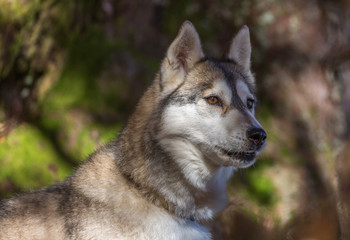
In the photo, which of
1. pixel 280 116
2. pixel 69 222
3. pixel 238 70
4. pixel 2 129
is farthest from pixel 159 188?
pixel 280 116

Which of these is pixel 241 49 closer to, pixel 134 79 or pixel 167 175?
pixel 167 175

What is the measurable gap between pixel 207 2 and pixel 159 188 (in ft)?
20.7

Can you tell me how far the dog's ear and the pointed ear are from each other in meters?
0.58

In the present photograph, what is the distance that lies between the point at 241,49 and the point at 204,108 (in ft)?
3.90

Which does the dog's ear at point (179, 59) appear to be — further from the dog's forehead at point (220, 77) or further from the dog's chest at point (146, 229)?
the dog's chest at point (146, 229)

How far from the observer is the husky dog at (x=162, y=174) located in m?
3.35

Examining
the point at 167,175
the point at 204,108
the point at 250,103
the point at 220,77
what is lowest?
the point at 167,175

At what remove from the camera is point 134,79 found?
24.7 feet

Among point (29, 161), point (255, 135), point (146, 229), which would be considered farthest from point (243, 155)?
point (29, 161)

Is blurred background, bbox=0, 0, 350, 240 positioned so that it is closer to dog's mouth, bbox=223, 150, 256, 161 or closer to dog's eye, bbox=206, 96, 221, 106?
dog's mouth, bbox=223, 150, 256, 161

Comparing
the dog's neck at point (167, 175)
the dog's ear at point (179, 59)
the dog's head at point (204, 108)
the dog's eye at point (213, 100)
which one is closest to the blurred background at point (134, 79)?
the dog's neck at point (167, 175)

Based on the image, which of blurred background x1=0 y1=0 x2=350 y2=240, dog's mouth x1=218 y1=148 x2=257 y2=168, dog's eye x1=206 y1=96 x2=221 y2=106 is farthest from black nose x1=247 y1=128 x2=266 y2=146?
blurred background x1=0 y1=0 x2=350 y2=240

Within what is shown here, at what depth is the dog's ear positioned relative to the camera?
3.79 meters

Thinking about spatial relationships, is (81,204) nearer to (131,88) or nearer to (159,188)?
(159,188)
